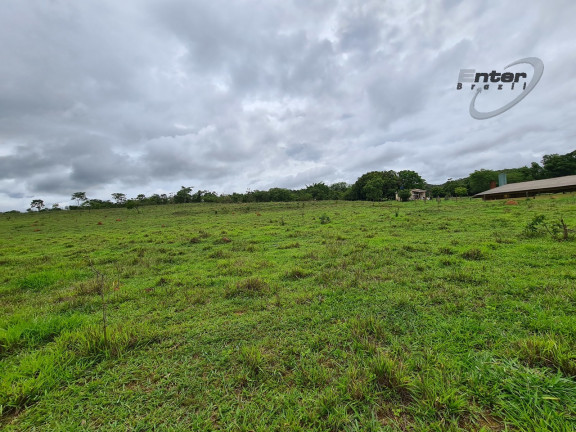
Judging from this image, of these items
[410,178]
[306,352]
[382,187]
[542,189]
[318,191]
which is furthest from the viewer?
[410,178]

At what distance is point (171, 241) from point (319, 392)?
13.8 metres

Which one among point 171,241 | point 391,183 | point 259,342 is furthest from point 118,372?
point 391,183

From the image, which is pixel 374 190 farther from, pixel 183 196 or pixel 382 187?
pixel 183 196

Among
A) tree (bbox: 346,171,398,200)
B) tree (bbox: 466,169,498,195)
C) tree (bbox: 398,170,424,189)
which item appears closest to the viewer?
tree (bbox: 466,169,498,195)

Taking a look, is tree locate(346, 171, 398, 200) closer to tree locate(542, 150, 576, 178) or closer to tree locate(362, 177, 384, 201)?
tree locate(362, 177, 384, 201)

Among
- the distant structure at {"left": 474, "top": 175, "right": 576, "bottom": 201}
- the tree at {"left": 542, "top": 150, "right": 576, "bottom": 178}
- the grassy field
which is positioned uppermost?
the tree at {"left": 542, "top": 150, "right": 576, "bottom": 178}

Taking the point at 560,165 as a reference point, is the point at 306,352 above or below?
below

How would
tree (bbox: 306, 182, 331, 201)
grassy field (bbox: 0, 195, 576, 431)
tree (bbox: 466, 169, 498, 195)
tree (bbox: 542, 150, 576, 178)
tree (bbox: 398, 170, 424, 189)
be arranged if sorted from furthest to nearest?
tree (bbox: 398, 170, 424, 189) → tree (bbox: 306, 182, 331, 201) → tree (bbox: 466, 169, 498, 195) → tree (bbox: 542, 150, 576, 178) → grassy field (bbox: 0, 195, 576, 431)

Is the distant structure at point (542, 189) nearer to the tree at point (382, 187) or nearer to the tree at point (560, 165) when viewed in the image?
the tree at point (560, 165)

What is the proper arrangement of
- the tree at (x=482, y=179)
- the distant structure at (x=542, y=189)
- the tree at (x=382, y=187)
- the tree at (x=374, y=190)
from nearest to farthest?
the distant structure at (x=542, y=189) < the tree at (x=374, y=190) < the tree at (x=482, y=179) < the tree at (x=382, y=187)

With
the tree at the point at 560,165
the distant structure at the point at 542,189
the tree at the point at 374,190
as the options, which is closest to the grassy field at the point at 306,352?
the distant structure at the point at 542,189

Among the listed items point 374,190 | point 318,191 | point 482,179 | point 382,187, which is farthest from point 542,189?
point 318,191

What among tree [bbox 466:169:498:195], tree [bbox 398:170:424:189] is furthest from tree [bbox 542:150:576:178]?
tree [bbox 398:170:424:189]

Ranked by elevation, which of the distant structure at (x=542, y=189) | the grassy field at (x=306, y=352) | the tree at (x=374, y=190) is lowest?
the grassy field at (x=306, y=352)
